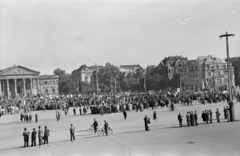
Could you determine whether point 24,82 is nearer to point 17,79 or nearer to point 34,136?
point 17,79

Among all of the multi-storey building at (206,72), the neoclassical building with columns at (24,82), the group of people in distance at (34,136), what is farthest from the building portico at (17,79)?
the group of people in distance at (34,136)

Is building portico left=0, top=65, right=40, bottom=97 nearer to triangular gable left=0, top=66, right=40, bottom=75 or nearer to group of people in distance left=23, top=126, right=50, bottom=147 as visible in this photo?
triangular gable left=0, top=66, right=40, bottom=75

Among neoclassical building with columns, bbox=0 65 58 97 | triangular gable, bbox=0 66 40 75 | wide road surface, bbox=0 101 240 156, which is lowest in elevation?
wide road surface, bbox=0 101 240 156

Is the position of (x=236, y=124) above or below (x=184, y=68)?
below

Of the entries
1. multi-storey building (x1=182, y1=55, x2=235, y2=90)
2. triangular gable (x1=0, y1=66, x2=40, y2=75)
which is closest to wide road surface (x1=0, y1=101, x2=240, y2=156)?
multi-storey building (x1=182, y1=55, x2=235, y2=90)

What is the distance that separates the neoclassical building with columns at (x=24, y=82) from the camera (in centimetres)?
11325

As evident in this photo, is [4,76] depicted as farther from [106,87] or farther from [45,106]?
[45,106]

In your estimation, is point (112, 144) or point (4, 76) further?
point (4, 76)

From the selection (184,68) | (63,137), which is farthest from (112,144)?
(184,68)

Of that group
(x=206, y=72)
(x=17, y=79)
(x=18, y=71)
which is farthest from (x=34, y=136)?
(x=17, y=79)

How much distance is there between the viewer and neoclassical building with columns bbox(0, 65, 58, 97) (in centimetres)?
11325

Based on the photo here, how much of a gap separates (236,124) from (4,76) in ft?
345

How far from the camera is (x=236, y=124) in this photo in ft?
70.4

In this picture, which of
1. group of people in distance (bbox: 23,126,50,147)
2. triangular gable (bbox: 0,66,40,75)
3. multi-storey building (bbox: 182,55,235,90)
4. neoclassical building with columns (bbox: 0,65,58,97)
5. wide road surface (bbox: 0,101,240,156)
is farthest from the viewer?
neoclassical building with columns (bbox: 0,65,58,97)
